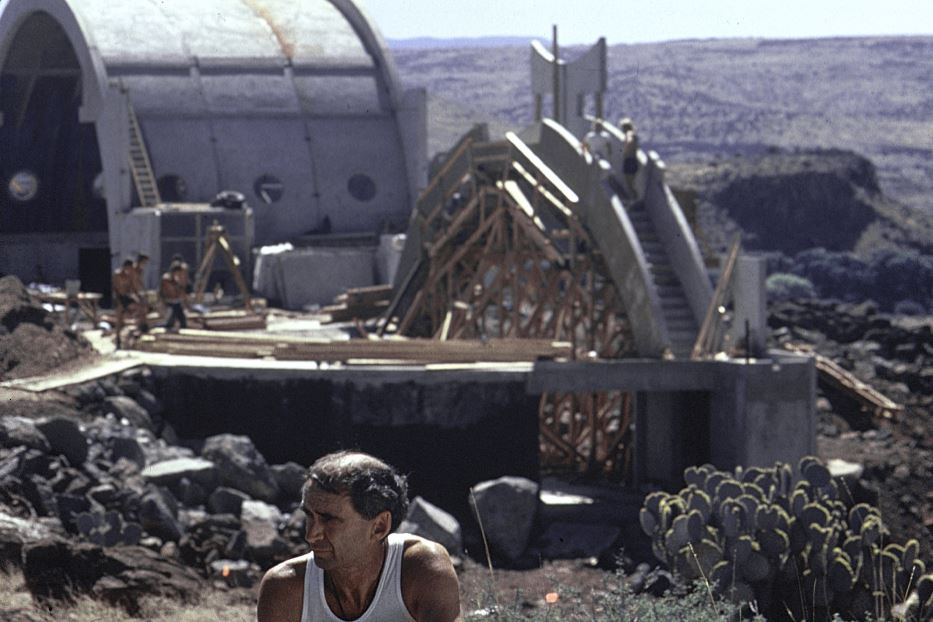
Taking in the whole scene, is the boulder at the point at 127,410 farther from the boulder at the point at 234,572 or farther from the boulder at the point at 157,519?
the boulder at the point at 234,572

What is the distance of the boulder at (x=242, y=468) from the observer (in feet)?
65.1

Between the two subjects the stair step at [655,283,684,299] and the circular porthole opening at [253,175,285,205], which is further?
the circular porthole opening at [253,175,285,205]

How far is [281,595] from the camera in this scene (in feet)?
18.9

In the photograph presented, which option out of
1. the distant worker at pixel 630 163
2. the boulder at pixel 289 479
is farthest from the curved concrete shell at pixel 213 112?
the boulder at pixel 289 479

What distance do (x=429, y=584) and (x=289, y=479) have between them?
48.6 ft

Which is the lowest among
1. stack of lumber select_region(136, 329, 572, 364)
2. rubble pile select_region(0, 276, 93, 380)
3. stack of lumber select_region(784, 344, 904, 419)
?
stack of lumber select_region(784, 344, 904, 419)

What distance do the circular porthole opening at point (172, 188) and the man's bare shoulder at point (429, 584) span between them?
1305 inches

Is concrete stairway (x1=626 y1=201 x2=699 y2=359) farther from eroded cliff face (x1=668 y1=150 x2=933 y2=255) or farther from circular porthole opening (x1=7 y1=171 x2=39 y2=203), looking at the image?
eroded cliff face (x1=668 y1=150 x2=933 y2=255)

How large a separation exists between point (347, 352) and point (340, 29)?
20645mm

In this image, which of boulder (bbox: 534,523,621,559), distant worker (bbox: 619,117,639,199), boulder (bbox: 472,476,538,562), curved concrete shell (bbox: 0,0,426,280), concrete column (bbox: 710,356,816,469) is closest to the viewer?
boulder (bbox: 534,523,621,559)

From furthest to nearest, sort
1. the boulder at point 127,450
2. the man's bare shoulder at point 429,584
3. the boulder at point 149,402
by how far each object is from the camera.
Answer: the boulder at point 149,402
the boulder at point 127,450
the man's bare shoulder at point 429,584

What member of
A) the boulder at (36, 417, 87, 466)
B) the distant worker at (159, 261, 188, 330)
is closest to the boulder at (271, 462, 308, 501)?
the boulder at (36, 417, 87, 466)

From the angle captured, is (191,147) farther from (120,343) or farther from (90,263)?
(120,343)

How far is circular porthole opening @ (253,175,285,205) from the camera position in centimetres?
3912
